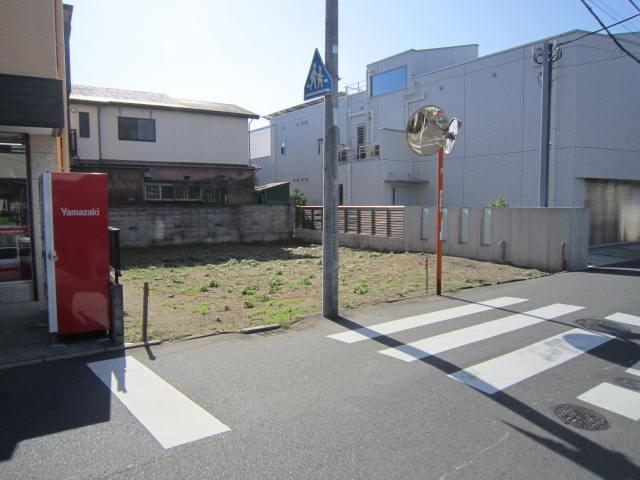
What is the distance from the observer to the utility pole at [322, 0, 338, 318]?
23.3 ft

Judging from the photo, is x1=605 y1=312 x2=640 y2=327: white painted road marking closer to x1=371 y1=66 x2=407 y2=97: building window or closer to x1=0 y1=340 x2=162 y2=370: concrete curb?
x1=0 y1=340 x2=162 y2=370: concrete curb

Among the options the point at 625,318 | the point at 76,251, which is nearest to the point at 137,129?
the point at 76,251

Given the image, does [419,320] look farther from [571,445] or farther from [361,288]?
[571,445]

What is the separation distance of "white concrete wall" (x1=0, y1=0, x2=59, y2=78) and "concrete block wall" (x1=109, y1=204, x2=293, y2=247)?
10560 mm

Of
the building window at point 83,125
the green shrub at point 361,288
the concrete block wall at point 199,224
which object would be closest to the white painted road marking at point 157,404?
the green shrub at point 361,288

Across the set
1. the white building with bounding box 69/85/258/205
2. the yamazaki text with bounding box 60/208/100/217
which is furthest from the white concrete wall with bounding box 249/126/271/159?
the yamazaki text with bounding box 60/208/100/217

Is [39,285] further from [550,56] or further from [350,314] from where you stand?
[550,56]

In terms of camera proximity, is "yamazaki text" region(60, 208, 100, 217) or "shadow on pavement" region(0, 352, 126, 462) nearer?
"shadow on pavement" region(0, 352, 126, 462)

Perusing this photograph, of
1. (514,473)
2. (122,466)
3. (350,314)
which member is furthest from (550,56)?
(122,466)

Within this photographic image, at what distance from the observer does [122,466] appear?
3.09 meters

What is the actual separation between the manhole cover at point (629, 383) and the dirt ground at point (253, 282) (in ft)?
13.5

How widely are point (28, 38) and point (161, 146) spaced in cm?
1613

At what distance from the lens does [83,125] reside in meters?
20.7

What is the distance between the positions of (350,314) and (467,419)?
3.82 meters
